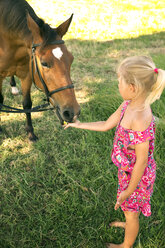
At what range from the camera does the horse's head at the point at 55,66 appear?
6.76ft

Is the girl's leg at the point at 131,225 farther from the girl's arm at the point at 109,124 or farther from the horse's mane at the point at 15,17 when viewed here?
the horse's mane at the point at 15,17

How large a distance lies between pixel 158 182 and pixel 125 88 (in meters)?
1.41

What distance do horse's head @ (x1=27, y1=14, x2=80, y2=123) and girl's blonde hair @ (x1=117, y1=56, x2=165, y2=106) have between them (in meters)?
0.80

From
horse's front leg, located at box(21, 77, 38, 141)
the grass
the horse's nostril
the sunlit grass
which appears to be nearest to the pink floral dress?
the grass

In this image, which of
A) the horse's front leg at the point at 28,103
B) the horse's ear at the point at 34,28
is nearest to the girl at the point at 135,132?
the horse's ear at the point at 34,28

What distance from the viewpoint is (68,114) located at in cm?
211

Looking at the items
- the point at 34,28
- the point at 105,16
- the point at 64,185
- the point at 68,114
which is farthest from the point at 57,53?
the point at 105,16

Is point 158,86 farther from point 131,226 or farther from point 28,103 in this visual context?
point 28,103

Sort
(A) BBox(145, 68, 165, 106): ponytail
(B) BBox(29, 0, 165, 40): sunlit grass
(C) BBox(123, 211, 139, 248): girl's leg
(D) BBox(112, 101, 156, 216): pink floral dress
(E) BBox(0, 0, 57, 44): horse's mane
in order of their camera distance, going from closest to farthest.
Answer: (A) BBox(145, 68, 165, 106): ponytail, (D) BBox(112, 101, 156, 216): pink floral dress, (C) BBox(123, 211, 139, 248): girl's leg, (E) BBox(0, 0, 57, 44): horse's mane, (B) BBox(29, 0, 165, 40): sunlit grass

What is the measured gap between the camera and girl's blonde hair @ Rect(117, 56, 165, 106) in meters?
1.32

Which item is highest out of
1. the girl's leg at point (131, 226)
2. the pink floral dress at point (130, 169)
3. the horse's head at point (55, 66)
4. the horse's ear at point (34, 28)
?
the horse's ear at point (34, 28)

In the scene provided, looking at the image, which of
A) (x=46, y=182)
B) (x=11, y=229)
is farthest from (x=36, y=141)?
(x=11, y=229)

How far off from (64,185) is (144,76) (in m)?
1.66

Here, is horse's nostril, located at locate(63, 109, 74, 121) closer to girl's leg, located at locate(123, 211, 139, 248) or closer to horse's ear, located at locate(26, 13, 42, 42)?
horse's ear, located at locate(26, 13, 42, 42)
